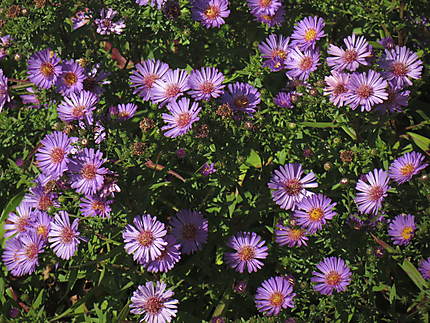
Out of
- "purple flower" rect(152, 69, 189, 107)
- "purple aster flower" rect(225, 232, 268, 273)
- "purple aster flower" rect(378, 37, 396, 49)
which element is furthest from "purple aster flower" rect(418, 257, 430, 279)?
"purple flower" rect(152, 69, 189, 107)

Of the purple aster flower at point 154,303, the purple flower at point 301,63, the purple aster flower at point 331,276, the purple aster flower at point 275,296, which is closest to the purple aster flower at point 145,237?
the purple aster flower at point 154,303

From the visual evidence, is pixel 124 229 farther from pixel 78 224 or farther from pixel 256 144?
pixel 256 144

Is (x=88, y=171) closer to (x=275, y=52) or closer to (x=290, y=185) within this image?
(x=290, y=185)

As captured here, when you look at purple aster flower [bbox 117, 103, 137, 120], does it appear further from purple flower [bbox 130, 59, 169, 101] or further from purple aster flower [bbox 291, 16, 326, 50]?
purple aster flower [bbox 291, 16, 326, 50]

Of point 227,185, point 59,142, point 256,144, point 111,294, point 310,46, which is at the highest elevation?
point 310,46

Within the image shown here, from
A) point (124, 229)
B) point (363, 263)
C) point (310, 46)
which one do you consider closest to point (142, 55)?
point (310, 46)

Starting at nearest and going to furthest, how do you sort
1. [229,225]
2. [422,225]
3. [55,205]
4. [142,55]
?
[422,225], [55,205], [229,225], [142,55]

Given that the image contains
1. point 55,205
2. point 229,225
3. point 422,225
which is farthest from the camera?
point 229,225
